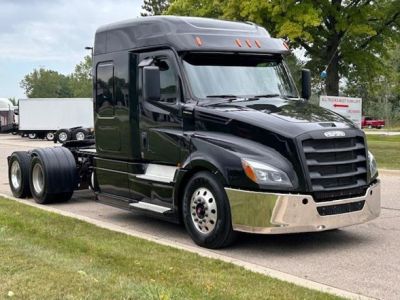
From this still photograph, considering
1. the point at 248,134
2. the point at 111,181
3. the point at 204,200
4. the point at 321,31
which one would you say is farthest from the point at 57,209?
the point at 321,31

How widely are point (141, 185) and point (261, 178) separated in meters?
2.29

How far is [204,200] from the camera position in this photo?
716 cm

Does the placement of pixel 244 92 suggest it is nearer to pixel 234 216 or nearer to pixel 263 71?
pixel 263 71

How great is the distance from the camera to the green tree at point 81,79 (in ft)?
401

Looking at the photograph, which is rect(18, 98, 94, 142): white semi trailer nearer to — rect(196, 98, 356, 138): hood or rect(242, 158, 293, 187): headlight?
rect(196, 98, 356, 138): hood

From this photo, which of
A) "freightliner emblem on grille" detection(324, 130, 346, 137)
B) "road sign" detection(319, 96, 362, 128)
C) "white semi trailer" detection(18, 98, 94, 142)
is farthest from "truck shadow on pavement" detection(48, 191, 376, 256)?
"white semi trailer" detection(18, 98, 94, 142)

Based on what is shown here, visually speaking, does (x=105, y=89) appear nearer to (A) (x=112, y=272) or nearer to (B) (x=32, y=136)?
(A) (x=112, y=272)

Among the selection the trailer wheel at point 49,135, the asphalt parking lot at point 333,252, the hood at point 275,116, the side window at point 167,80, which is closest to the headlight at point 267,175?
the hood at point 275,116

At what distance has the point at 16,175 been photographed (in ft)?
38.5

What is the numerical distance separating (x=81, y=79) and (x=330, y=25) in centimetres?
10792

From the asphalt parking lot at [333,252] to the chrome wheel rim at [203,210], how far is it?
347mm

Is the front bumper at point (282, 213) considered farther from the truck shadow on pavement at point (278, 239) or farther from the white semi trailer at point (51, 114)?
the white semi trailer at point (51, 114)

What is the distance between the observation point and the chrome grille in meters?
6.70

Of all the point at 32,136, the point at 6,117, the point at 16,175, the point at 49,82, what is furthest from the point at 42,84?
the point at 16,175
